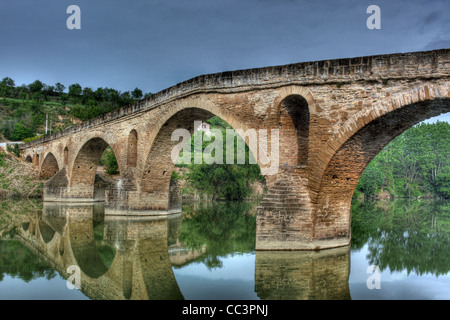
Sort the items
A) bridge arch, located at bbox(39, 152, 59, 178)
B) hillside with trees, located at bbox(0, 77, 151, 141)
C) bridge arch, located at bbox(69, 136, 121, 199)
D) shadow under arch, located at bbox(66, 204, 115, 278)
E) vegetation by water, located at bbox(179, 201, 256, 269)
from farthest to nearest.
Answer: hillside with trees, located at bbox(0, 77, 151, 141) → bridge arch, located at bbox(39, 152, 59, 178) → bridge arch, located at bbox(69, 136, 121, 199) → vegetation by water, located at bbox(179, 201, 256, 269) → shadow under arch, located at bbox(66, 204, 115, 278)

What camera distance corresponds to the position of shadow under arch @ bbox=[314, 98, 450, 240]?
26.6ft

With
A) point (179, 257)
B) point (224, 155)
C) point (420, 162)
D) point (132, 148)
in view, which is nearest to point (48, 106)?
point (224, 155)

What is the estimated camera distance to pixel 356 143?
8633 mm

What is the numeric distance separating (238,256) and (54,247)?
4929 millimetres

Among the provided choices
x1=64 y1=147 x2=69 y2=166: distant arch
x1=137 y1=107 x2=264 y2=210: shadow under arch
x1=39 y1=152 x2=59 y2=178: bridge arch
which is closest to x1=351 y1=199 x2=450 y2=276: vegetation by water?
x1=137 y1=107 x2=264 y2=210: shadow under arch

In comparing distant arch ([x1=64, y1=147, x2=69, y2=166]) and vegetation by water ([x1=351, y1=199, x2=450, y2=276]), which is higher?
distant arch ([x1=64, y1=147, x2=69, y2=166])

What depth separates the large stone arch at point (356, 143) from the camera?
7582 mm

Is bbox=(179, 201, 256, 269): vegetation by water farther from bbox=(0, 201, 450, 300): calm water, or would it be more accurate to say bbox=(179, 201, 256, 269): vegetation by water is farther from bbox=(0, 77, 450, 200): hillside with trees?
bbox=(0, 77, 450, 200): hillside with trees

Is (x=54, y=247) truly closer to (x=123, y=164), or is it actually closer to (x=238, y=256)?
(x=238, y=256)

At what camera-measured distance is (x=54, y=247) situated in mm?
9938

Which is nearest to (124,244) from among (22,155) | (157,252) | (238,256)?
(157,252)

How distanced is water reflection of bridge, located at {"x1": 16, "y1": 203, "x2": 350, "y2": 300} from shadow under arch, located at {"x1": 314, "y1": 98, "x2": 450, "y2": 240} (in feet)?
2.34

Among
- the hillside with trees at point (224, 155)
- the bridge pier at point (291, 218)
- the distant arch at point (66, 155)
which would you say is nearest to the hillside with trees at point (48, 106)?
the hillside with trees at point (224, 155)
